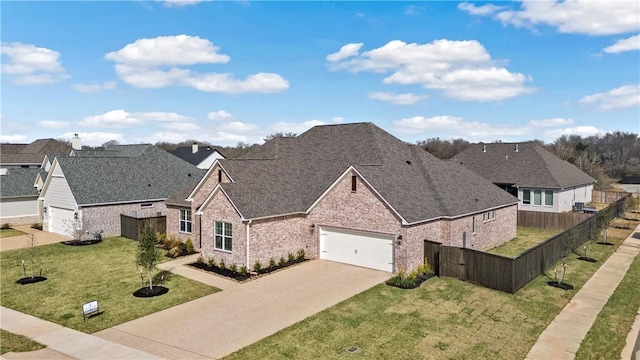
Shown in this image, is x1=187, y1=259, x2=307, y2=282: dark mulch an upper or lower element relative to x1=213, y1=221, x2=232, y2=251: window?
lower

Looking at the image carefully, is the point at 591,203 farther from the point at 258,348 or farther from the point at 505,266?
the point at 258,348

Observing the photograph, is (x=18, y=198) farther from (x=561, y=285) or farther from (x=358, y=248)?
(x=561, y=285)

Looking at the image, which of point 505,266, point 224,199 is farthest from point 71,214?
point 505,266

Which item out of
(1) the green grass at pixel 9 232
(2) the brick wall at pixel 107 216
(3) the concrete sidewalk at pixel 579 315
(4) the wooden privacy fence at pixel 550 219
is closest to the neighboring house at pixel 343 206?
(2) the brick wall at pixel 107 216

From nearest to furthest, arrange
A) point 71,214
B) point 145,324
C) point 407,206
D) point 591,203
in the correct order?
1. point 145,324
2. point 407,206
3. point 71,214
4. point 591,203

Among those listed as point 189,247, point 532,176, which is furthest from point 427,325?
point 532,176

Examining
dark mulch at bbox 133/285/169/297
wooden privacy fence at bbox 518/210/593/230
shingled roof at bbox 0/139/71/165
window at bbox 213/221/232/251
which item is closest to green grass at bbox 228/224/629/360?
dark mulch at bbox 133/285/169/297

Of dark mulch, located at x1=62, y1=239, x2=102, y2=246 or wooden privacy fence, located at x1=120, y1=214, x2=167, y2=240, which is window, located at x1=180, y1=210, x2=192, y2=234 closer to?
wooden privacy fence, located at x1=120, y1=214, x2=167, y2=240
